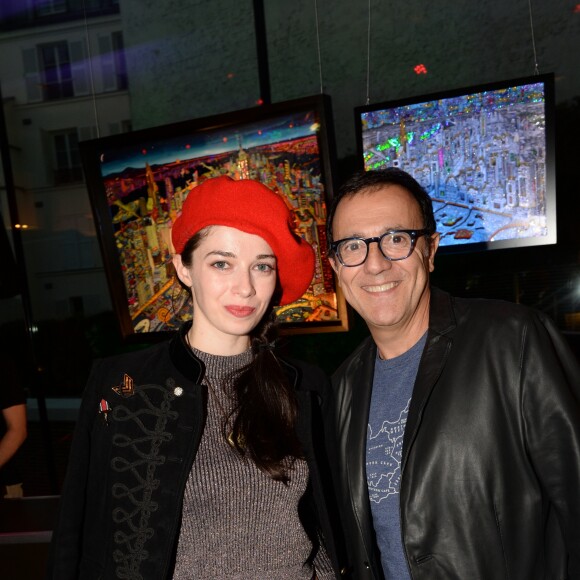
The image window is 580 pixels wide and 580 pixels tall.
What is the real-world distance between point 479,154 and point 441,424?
164 cm

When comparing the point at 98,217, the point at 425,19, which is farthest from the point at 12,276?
the point at 425,19

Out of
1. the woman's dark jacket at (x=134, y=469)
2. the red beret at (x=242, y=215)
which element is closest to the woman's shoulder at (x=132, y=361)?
the woman's dark jacket at (x=134, y=469)

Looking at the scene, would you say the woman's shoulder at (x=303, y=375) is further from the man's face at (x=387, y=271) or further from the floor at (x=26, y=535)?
Answer: the floor at (x=26, y=535)

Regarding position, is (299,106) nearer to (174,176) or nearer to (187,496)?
(174,176)

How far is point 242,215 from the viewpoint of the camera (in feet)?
5.44

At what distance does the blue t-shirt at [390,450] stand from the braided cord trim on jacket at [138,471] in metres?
0.58

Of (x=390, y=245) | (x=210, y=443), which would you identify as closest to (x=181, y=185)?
(x=390, y=245)

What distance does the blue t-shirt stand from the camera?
5.63 ft

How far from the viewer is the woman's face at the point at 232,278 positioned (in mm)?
1671

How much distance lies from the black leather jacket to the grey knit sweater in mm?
284

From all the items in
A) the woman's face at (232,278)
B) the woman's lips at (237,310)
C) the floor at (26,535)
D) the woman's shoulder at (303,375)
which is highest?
the woman's face at (232,278)

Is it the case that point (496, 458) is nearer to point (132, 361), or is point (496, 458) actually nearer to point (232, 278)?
point (232, 278)

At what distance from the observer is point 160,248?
3.42 metres

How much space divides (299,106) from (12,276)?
6.43 feet
